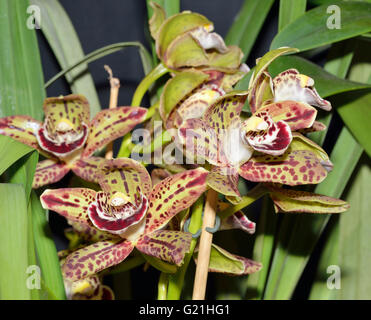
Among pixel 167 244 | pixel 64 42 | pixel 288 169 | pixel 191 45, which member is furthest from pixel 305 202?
pixel 64 42

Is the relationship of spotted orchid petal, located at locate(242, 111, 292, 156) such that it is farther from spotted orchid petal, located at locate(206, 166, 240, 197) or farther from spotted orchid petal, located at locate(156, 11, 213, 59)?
spotted orchid petal, located at locate(156, 11, 213, 59)

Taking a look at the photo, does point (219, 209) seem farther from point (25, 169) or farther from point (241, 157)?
point (25, 169)

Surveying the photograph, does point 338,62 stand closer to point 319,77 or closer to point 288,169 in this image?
point 319,77

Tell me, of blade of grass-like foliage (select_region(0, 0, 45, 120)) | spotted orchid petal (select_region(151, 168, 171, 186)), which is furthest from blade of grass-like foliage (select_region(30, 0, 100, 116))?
spotted orchid petal (select_region(151, 168, 171, 186))

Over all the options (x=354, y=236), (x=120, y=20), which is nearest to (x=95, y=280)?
(x=354, y=236)

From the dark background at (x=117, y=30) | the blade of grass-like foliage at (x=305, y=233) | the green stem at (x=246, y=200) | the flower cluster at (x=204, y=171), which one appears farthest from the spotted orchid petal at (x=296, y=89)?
the dark background at (x=117, y=30)

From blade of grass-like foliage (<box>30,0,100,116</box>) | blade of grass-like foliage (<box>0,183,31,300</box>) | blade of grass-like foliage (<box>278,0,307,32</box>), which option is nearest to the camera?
blade of grass-like foliage (<box>0,183,31,300</box>)

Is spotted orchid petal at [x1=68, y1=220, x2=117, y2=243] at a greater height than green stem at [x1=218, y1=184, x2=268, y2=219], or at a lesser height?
lesser

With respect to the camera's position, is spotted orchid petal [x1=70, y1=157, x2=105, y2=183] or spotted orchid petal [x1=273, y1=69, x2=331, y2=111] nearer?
spotted orchid petal [x1=273, y1=69, x2=331, y2=111]

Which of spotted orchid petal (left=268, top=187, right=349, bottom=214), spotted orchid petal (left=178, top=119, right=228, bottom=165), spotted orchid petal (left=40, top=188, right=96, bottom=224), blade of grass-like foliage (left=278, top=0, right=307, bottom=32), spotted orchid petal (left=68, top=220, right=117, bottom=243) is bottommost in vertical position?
spotted orchid petal (left=68, top=220, right=117, bottom=243)
